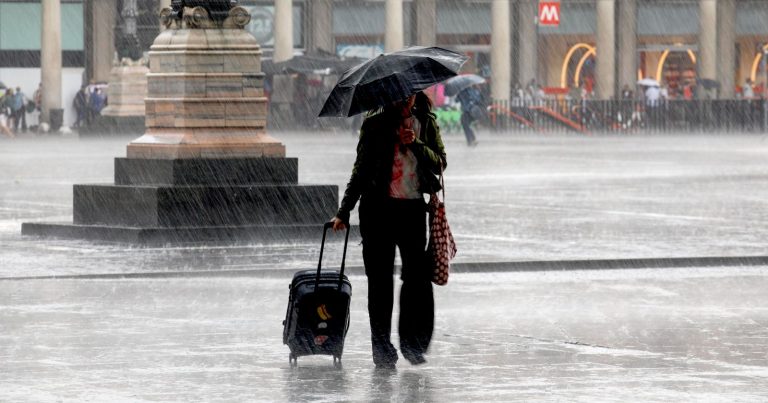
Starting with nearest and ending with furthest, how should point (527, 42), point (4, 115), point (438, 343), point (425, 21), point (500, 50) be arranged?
point (438, 343) < point (4, 115) < point (500, 50) < point (425, 21) < point (527, 42)

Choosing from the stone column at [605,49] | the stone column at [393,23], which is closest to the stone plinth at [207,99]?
the stone column at [393,23]

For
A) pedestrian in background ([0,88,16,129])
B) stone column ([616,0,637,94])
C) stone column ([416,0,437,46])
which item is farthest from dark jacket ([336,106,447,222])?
stone column ([616,0,637,94])

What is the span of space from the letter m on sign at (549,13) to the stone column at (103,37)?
14123mm

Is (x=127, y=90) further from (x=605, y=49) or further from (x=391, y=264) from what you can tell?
(x=391, y=264)

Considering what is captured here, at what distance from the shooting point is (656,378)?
31.7 feet

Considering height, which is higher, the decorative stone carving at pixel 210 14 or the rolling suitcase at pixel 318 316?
the decorative stone carving at pixel 210 14

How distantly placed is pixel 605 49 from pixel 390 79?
176 ft

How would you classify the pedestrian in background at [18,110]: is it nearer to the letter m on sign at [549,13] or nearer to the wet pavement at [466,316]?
the letter m on sign at [549,13]

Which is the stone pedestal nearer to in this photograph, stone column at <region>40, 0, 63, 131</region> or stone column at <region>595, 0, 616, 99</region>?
stone column at <region>40, 0, 63, 131</region>

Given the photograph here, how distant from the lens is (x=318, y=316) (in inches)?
390

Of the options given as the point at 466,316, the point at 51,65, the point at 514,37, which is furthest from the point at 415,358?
the point at 514,37

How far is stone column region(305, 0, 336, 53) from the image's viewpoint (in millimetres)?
67750

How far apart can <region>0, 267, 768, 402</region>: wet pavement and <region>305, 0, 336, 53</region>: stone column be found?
174 ft

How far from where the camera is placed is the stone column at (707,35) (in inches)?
2522
